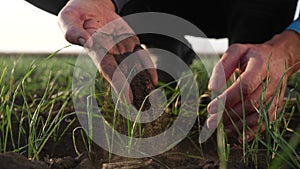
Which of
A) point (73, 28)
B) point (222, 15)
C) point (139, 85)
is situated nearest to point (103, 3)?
point (73, 28)

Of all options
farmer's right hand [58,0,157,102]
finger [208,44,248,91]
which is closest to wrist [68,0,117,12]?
farmer's right hand [58,0,157,102]

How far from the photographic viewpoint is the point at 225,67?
4.38ft

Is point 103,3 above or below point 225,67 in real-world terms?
above

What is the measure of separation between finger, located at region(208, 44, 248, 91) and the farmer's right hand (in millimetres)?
213

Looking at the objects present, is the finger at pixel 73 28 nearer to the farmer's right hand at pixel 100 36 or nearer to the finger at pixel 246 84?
the farmer's right hand at pixel 100 36

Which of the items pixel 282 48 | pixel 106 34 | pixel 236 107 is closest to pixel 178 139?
pixel 236 107

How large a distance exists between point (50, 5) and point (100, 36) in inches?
38.6

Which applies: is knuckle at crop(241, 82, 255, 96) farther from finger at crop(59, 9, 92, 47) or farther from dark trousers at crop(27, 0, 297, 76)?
dark trousers at crop(27, 0, 297, 76)

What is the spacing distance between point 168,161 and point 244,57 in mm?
561

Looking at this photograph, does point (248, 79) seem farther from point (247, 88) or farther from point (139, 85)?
point (139, 85)

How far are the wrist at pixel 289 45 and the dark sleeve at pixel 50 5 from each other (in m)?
1.06

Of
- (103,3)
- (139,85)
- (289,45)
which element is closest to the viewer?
(139,85)

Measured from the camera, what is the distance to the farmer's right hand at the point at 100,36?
1.12 meters

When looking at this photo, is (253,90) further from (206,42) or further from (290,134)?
(206,42)
